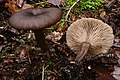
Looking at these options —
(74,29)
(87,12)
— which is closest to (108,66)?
(74,29)

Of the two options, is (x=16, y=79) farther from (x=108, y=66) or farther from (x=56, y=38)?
(x=108, y=66)

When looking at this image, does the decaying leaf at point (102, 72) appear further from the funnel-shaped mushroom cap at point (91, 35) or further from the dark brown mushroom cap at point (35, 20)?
the dark brown mushroom cap at point (35, 20)

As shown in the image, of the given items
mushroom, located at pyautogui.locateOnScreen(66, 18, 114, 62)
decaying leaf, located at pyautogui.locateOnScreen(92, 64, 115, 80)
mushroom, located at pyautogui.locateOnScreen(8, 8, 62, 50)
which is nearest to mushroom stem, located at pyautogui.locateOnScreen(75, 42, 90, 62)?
mushroom, located at pyautogui.locateOnScreen(66, 18, 114, 62)

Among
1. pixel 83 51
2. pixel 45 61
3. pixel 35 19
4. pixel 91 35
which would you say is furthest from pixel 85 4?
pixel 35 19

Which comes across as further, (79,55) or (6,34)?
(6,34)

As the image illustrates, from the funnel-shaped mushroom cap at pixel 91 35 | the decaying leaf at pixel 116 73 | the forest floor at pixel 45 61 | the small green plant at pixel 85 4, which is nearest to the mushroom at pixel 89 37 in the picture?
the funnel-shaped mushroom cap at pixel 91 35

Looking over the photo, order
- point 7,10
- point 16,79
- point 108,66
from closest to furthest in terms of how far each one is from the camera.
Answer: point 16,79, point 108,66, point 7,10
